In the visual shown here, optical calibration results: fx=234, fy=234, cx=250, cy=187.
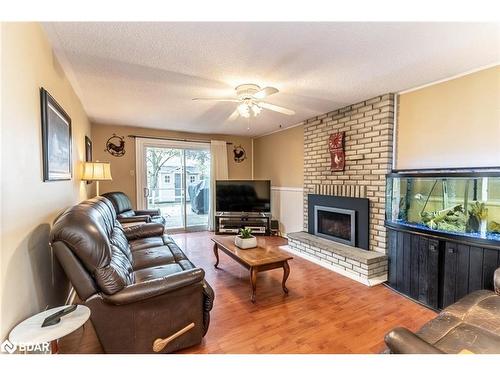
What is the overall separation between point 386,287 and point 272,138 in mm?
3773

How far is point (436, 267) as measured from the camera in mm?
2303

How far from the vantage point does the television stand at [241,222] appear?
203 inches

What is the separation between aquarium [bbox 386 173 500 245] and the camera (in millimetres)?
2002

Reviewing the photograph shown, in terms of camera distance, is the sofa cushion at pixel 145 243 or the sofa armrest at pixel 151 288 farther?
Answer: the sofa cushion at pixel 145 243

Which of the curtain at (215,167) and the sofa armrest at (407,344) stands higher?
the curtain at (215,167)

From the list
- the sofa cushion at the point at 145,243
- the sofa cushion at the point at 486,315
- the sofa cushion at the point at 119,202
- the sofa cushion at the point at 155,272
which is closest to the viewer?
the sofa cushion at the point at 486,315

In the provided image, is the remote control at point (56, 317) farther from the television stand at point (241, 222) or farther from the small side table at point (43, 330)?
the television stand at point (241, 222)

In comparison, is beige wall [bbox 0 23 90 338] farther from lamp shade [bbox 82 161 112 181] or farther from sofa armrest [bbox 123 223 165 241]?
lamp shade [bbox 82 161 112 181]

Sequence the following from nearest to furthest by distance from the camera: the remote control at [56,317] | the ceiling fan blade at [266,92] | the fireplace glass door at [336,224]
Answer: the remote control at [56,317]
the ceiling fan blade at [266,92]
the fireplace glass door at [336,224]

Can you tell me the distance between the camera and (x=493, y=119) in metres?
2.17

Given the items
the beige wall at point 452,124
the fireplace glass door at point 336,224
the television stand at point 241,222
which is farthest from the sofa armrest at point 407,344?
the television stand at point 241,222

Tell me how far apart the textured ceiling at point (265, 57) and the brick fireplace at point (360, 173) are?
1.02 feet

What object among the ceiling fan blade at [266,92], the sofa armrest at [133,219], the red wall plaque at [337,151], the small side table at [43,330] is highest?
the ceiling fan blade at [266,92]
